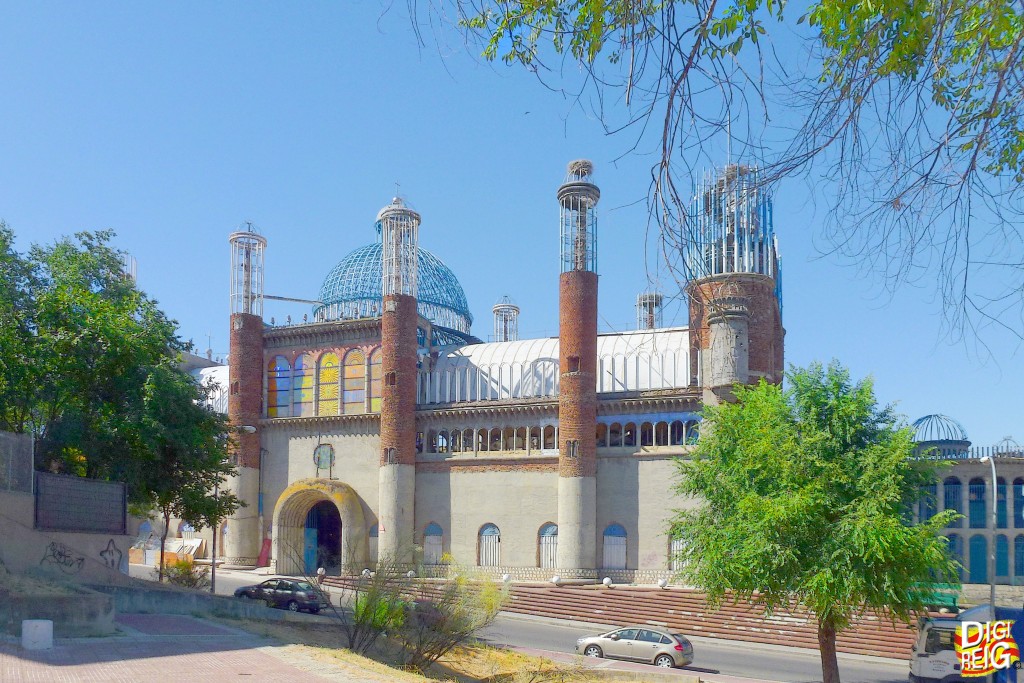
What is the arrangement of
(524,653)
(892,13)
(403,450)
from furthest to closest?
1. (403,450)
2. (524,653)
3. (892,13)

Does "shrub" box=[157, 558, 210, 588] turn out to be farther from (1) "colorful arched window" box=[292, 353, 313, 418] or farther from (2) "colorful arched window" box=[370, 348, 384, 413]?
(2) "colorful arched window" box=[370, 348, 384, 413]

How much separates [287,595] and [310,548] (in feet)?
48.3

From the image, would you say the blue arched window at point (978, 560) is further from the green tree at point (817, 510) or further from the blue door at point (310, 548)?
the blue door at point (310, 548)

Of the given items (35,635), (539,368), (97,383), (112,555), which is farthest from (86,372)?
(539,368)

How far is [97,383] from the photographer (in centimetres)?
2936

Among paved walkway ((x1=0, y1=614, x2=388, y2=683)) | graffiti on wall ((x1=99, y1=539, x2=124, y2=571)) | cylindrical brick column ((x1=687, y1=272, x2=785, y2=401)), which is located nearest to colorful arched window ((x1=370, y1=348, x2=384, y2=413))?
cylindrical brick column ((x1=687, y1=272, x2=785, y2=401))

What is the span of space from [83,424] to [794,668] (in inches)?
889

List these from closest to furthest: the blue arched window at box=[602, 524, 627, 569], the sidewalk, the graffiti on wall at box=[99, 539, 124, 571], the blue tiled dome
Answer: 1. the sidewalk
2. the graffiti on wall at box=[99, 539, 124, 571]
3. the blue arched window at box=[602, 524, 627, 569]
4. the blue tiled dome

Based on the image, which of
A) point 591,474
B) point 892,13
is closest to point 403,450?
point 591,474

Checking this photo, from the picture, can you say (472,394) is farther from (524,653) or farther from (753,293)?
(524,653)

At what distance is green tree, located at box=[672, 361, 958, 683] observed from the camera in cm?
1958

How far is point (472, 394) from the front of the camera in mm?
43594

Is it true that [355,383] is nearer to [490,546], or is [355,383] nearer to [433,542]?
[433,542]

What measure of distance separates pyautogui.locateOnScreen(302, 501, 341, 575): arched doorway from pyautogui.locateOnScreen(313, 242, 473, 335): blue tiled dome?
Result: 9.99 metres
